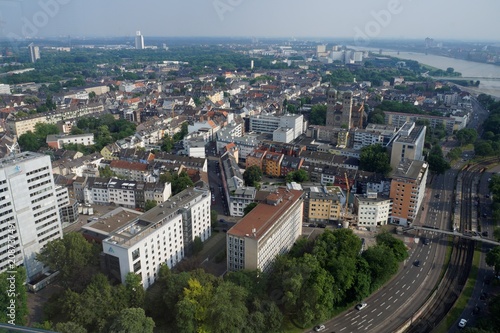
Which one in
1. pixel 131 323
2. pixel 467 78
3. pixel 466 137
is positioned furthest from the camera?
pixel 467 78

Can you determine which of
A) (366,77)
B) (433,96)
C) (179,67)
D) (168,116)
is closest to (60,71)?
(179,67)

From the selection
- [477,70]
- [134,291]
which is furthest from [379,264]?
[477,70]

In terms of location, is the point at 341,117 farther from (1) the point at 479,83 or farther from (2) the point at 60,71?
(2) the point at 60,71

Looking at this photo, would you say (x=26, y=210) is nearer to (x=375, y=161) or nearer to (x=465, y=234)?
(x=465, y=234)

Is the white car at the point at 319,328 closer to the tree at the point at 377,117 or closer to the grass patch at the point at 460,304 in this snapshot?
the grass patch at the point at 460,304

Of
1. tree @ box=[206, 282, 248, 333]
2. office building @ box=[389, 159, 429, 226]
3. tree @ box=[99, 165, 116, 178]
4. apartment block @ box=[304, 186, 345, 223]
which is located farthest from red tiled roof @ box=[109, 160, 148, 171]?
office building @ box=[389, 159, 429, 226]

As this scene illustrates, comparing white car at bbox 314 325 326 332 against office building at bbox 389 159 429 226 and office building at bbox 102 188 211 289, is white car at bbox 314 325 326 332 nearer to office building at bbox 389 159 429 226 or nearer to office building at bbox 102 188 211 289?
office building at bbox 102 188 211 289

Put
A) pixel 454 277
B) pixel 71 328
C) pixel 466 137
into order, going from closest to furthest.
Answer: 1. pixel 71 328
2. pixel 454 277
3. pixel 466 137
